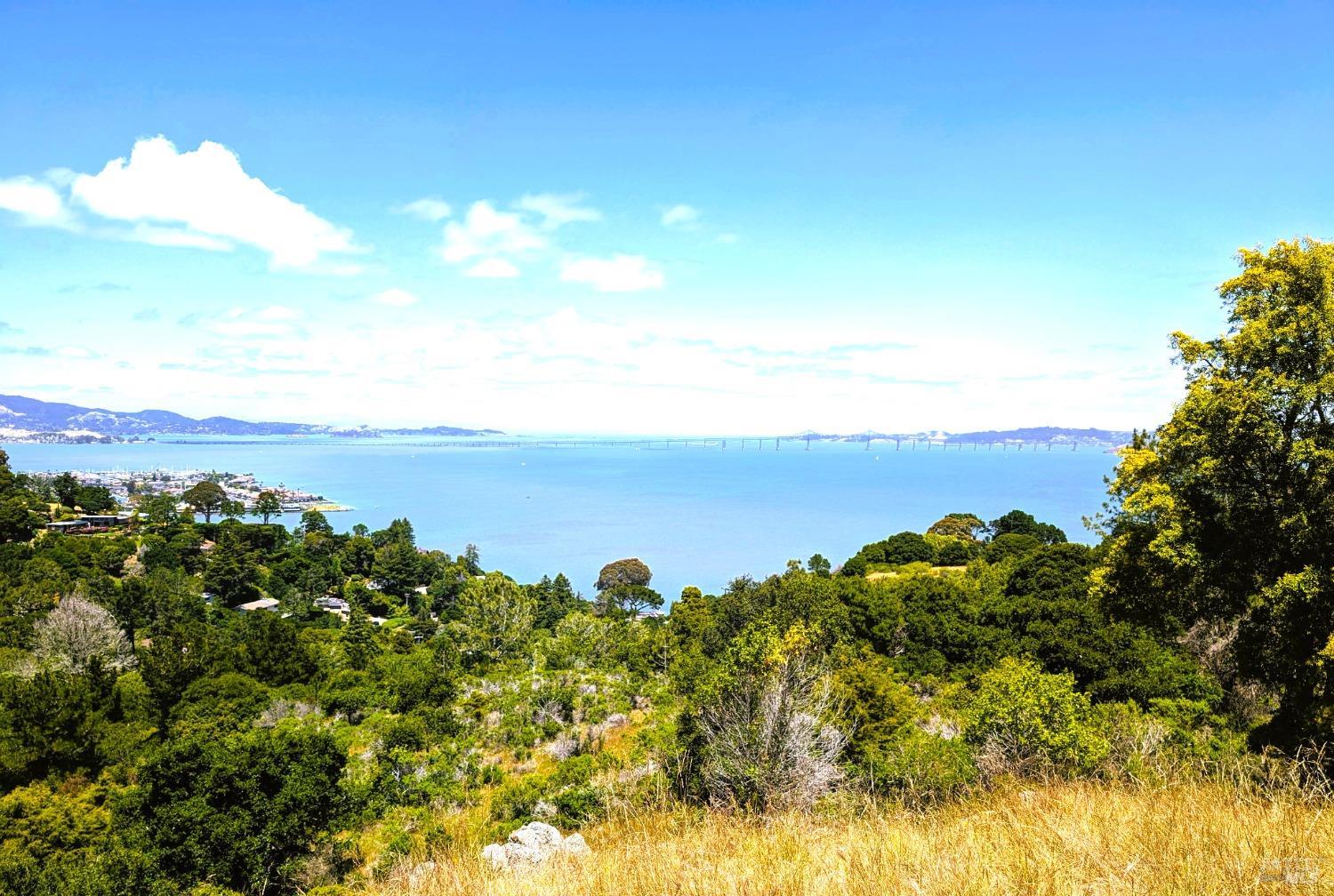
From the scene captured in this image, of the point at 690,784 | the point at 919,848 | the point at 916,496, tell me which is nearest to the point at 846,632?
the point at 690,784

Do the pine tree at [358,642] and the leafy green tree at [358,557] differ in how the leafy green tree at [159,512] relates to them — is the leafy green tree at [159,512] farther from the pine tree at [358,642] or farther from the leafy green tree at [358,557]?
the pine tree at [358,642]

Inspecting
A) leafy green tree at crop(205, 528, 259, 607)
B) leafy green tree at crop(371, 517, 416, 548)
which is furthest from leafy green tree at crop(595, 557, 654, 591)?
leafy green tree at crop(205, 528, 259, 607)

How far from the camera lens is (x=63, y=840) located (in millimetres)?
11633

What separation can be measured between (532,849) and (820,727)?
19.4 ft

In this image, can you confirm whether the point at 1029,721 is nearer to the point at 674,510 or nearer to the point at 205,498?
the point at 205,498

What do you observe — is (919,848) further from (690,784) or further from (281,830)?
(281,830)

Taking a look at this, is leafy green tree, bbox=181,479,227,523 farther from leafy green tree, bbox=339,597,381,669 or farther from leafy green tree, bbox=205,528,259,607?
leafy green tree, bbox=339,597,381,669

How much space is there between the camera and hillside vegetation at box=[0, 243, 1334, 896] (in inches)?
149

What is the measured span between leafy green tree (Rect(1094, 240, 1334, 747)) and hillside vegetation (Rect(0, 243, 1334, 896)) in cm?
4

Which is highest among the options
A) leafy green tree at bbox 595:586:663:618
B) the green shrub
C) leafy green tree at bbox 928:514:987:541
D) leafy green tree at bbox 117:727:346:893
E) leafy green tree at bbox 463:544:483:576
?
the green shrub

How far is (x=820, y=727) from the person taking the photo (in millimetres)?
11711

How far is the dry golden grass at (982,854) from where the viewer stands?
299cm

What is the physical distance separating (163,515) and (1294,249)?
278ft

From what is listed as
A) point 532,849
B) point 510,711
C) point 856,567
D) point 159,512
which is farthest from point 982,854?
point 159,512
